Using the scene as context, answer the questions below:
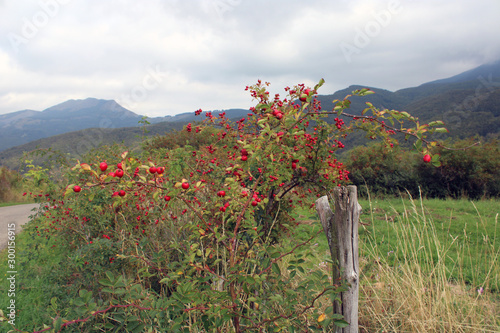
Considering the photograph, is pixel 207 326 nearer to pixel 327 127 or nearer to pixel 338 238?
pixel 338 238

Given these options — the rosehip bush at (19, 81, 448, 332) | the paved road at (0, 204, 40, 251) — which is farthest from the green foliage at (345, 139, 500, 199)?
the paved road at (0, 204, 40, 251)

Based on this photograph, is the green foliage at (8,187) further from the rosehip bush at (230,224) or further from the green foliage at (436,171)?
the green foliage at (436,171)

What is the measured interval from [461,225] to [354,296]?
529cm

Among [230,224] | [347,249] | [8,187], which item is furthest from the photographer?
[8,187]

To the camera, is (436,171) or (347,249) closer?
(347,249)

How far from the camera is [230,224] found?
8.15 feet

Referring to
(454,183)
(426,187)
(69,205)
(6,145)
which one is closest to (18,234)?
(69,205)

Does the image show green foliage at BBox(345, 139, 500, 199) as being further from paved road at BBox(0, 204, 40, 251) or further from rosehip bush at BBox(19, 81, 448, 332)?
paved road at BBox(0, 204, 40, 251)

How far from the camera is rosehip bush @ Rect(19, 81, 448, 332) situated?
50.2 inches

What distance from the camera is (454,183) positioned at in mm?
9594

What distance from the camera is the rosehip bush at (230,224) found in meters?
1.27

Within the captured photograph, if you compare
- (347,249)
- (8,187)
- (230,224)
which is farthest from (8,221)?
(347,249)

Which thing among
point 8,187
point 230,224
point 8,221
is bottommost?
point 8,221

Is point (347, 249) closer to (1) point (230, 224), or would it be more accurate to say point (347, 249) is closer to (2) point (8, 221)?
(1) point (230, 224)
